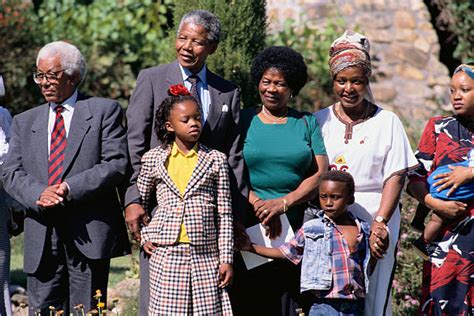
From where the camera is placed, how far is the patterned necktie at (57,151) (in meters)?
5.79

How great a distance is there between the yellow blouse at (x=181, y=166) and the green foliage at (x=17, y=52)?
692cm

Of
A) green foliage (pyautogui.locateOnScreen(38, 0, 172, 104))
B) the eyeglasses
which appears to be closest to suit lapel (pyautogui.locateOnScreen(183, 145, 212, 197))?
the eyeglasses

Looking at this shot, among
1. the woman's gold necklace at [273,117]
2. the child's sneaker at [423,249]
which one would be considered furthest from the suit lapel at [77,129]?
the child's sneaker at [423,249]

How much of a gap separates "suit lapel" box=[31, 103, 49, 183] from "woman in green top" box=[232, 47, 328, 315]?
119 cm

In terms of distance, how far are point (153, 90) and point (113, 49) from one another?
272 inches

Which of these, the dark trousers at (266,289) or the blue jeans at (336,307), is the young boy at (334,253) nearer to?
the blue jeans at (336,307)

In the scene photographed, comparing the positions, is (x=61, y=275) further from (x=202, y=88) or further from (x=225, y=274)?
(x=202, y=88)

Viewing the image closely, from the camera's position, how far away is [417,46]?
1214cm

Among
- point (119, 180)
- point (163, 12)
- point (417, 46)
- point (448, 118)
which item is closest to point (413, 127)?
point (417, 46)

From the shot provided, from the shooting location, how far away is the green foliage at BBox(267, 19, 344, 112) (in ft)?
38.1

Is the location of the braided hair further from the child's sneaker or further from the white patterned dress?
the child's sneaker

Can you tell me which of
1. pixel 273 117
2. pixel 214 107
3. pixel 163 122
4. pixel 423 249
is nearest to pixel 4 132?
pixel 163 122

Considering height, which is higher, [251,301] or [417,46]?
[417,46]

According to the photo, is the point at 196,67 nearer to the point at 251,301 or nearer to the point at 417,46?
the point at 251,301
